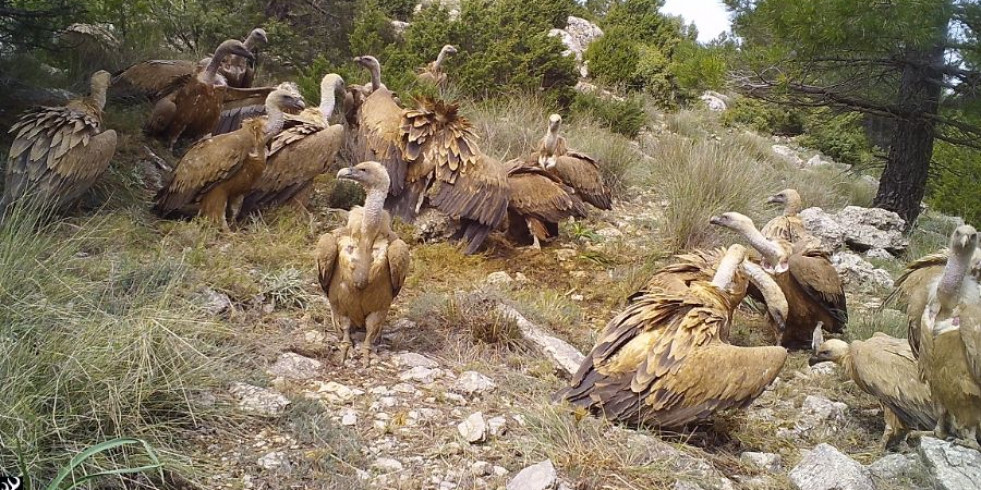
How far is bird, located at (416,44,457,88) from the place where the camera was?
33.6ft

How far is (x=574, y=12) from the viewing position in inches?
750

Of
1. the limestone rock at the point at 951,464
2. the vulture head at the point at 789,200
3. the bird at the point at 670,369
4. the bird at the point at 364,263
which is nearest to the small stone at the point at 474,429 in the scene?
the bird at the point at 670,369

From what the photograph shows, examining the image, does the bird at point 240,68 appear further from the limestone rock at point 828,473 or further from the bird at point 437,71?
the limestone rock at point 828,473

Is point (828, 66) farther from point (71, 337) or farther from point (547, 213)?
point (71, 337)

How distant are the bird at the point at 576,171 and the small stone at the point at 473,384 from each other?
3469mm

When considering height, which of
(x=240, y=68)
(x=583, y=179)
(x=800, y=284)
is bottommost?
(x=800, y=284)

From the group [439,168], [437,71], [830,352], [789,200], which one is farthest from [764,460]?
[437,71]

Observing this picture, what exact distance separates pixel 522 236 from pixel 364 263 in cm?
305

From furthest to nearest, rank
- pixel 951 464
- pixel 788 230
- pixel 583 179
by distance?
pixel 583 179 → pixel 788 230 → pixel 951 464

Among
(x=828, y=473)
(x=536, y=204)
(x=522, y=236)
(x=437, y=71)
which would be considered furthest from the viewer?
(x=437, y=71)

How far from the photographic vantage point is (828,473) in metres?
2.96

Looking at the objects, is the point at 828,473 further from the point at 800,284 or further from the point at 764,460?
the point at 800,284

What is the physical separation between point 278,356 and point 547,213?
3188 millimetres

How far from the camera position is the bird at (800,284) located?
16.6ft
